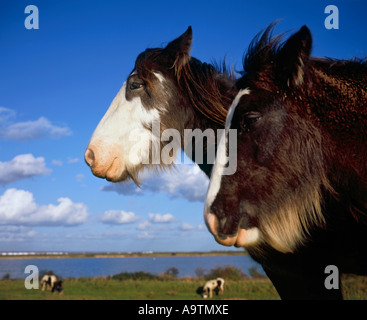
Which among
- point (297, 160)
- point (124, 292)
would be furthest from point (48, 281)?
point (297, 160)

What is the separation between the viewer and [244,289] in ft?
125

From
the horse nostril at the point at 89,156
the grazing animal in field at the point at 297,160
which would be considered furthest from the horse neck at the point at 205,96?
the grazing animal in field at the point at 297,160

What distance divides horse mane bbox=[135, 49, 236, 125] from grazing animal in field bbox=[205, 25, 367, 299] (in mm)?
1417

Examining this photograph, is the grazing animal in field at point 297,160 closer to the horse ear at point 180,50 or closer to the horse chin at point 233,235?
the horse chin at point 233,235

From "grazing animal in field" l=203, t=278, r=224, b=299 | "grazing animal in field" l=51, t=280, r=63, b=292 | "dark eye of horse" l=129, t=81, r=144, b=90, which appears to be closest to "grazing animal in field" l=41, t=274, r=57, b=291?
"grazing animal in field" l=51, t=280, r=63, b=292

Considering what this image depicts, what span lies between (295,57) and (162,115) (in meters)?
2.16

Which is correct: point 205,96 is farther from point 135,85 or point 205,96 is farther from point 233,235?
point 233,235

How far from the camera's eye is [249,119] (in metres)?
2.91

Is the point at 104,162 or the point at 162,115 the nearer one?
the point at 104,162

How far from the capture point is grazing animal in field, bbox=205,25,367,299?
270 centimetres

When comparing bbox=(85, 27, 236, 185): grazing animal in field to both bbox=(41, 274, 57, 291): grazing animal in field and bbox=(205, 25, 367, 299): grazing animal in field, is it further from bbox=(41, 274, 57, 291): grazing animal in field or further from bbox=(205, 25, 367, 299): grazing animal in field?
bbox=(41, 274, 57, 291): grazing animal in field

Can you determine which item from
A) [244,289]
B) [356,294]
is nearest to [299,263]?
[356,294]

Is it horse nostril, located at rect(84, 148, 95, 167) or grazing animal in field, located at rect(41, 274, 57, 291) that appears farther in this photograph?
grazing animal in field, located at rect(41, 274, 57, 291)
